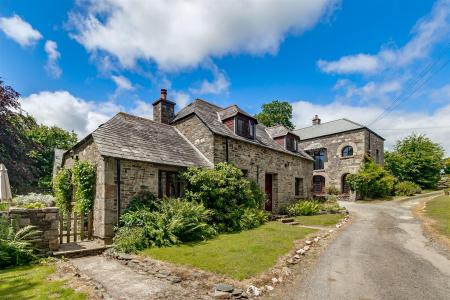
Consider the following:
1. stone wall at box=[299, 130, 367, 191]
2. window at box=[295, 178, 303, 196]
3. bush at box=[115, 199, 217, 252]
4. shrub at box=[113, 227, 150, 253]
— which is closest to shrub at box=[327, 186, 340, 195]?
stone wall at box=[299, 130, 367, 191]

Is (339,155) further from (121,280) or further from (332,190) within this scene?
(121,280)

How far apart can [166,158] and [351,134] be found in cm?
2572

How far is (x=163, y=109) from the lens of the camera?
1784 centimetres

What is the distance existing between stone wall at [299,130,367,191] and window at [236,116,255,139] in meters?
17.9

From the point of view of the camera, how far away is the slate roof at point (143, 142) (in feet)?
36.6

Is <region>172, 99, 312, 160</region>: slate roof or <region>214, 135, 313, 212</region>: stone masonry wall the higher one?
<region>172, 99, 312, 160</region>: slate roof

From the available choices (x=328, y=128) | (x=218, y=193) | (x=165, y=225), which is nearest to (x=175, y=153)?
(x=218, y=193)

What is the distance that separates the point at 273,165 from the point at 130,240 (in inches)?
485

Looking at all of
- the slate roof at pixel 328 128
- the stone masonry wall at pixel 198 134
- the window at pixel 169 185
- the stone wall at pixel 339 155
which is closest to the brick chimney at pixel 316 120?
the slate roof at pixel 328 128

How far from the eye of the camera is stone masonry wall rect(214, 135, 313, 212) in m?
15.9

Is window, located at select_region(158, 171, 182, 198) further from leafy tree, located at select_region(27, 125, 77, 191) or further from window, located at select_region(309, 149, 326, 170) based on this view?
window, located at select_region(309, 149, 326, 170)

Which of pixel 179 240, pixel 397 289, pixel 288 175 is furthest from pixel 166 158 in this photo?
pixel 288 175

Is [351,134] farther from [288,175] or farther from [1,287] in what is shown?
[1,287]

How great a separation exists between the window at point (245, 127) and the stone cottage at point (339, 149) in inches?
706
